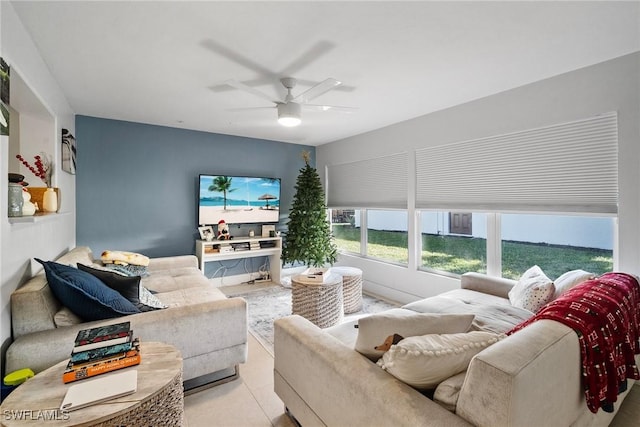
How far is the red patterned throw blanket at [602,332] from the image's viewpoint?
1254 mm

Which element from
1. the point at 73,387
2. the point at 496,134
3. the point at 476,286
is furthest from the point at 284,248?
the point at 73,387

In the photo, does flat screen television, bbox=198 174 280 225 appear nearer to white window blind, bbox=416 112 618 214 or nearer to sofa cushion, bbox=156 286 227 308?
sofa cushion, bbox=156 286 227 308

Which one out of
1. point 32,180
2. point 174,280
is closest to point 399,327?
point 174,280

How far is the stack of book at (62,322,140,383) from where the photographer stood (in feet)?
4.33

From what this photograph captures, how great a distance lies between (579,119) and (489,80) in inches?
30.6

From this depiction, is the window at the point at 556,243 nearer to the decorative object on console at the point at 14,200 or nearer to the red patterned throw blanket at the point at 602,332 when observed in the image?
the red patterned throw blanket at the point at 602,332

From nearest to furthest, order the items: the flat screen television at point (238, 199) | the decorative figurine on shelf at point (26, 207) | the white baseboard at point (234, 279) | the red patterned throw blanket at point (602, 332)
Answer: the red patterned throw blanket at point (602, 332), the decorative figurine on shelf at point (26, 207), the flat screen television at point (238, 199), the white baseboard at point (234, 279)

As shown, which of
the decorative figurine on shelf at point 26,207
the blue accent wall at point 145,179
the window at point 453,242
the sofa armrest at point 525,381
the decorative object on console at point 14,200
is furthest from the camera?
the blue accent wall at point 145,179

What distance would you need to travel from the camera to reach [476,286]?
290 centimetres

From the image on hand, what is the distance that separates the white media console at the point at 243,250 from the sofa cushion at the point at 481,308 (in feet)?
9.04

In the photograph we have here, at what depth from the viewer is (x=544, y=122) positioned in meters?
2.66

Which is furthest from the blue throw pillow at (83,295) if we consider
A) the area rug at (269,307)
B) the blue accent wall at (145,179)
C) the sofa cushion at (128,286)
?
the blue accent wall at (145,179)

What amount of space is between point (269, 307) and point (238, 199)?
1.81 meters

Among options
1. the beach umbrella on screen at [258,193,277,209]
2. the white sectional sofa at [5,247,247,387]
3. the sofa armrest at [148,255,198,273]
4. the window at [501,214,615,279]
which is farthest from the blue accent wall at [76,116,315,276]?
the window at [501,214,615,279]
